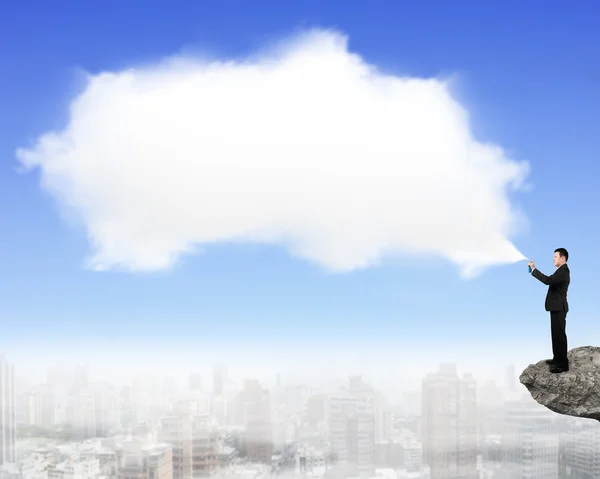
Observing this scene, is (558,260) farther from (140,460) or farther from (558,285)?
(140,460)

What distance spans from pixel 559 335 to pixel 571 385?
0.67m

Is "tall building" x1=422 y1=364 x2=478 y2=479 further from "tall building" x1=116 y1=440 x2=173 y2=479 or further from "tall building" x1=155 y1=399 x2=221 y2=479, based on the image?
"tall building" x1=116 y1=440 x2=173 y2=479

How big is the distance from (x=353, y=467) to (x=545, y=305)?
28.7ft

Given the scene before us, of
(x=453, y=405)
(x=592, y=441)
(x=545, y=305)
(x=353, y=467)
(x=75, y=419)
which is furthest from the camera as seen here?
(x=75, y=419)

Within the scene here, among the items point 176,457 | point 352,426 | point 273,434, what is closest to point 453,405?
point 352,426

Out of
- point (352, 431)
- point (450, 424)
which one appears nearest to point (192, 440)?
point (352, 431)

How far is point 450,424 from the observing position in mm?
14672

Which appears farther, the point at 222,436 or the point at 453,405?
the point at 222,436

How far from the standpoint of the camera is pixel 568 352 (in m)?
8.90

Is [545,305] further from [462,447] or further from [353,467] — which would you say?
[353,467]

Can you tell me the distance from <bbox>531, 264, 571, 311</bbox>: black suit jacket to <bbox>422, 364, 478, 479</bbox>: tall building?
6181mm

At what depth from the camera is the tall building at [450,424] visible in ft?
47.6

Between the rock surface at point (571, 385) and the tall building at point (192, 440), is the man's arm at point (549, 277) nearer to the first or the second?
the rock surface at point (571, 385)

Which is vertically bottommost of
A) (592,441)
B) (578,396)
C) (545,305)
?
(592,441)
